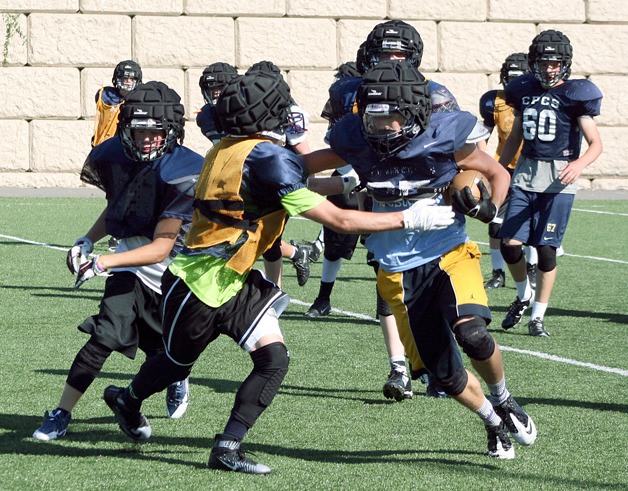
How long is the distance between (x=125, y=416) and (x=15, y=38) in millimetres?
14456

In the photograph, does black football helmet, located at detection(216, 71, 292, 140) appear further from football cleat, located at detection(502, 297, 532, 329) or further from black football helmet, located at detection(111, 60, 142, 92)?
black football helmet, located at detection(111, 60, 142, 92)

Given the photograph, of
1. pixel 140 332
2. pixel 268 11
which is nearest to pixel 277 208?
pixel 140 332

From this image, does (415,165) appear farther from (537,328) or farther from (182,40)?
(182,40)

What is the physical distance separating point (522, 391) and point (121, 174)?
2546 mm

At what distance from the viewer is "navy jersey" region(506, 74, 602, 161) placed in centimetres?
855

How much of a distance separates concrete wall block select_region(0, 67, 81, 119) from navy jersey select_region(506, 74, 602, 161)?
37.7 feet

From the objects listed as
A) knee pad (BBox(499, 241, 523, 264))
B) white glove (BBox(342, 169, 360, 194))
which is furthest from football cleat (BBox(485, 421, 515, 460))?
knee pad (BBox(499, 241, 523, 264))

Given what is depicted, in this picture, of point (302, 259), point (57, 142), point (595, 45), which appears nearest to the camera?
point (302, 259)

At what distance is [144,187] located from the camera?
5.50 m

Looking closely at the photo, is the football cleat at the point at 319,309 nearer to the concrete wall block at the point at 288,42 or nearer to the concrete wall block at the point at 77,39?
the concrete wall block at the point at 288,42

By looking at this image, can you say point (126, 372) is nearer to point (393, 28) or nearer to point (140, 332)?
point (140, 332)

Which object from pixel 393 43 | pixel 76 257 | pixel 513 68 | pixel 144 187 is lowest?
pixel 76 257

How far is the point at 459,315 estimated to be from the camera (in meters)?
4.97

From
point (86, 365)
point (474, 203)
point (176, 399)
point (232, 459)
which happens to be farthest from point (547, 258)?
point (232, 459)
